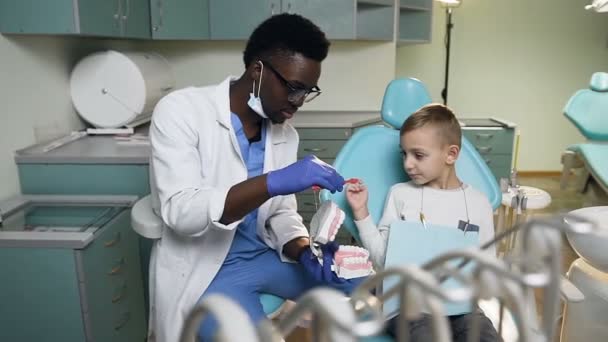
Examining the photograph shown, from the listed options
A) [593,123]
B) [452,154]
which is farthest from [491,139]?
[452,154]

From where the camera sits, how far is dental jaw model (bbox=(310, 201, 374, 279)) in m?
1.23

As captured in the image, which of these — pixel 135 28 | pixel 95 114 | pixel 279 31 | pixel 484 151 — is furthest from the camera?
pixel 484 151

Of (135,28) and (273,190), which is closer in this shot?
(273,190)

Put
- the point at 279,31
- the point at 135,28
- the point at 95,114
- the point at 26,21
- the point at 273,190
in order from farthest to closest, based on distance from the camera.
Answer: the point at 135,28
the point at 95,114
the point at 26,21
the point at 279,31
the point at 273,190

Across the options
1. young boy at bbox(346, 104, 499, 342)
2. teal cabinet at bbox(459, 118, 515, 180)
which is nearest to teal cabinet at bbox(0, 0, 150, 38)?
young boy at bbox(346, 104, 499, 342)

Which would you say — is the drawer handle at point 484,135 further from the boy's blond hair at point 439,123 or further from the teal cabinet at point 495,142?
the boy's blond hair at point 439,123

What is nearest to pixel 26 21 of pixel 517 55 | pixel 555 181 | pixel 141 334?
pixel 141 334

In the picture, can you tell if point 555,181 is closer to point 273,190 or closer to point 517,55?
point 517,55

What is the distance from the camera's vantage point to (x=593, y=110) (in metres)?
2.60

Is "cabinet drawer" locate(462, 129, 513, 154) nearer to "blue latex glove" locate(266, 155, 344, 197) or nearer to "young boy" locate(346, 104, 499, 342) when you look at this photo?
"young boy" locate(346, 104, 499, 342)

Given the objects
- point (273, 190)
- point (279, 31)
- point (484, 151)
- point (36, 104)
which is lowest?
point (484, 151)

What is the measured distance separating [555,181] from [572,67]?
40.9 inches

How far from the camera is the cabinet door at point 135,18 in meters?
2.48

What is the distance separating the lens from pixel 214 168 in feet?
4.31
